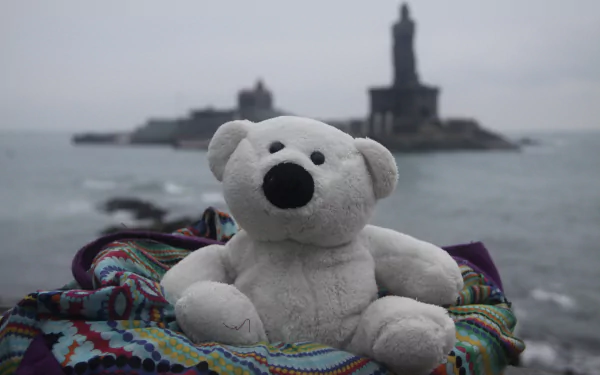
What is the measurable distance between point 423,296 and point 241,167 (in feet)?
1.67

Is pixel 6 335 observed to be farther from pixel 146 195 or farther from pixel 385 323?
pixel 146 195

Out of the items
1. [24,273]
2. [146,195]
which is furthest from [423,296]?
[146,195]

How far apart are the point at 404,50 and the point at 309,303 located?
27829 millimetres

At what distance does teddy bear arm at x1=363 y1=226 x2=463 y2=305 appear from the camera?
4.40 ft

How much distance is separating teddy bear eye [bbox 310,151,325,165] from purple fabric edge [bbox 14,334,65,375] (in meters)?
0.62

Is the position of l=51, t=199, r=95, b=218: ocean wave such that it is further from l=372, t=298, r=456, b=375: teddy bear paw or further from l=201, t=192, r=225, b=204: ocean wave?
l=372, t=298, r=456, b=375: teddy bear paw

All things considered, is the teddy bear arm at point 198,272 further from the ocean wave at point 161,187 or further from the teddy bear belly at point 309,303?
the ocean wave at point 161,187

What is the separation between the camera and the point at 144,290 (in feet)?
3.91

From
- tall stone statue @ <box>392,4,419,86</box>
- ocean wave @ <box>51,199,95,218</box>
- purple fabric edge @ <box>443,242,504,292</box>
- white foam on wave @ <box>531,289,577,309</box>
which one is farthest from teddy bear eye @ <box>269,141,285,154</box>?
tall stone statue @ <box>392,4,419,86</box>

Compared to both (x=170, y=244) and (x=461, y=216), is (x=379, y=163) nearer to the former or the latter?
(x=170, y=244)

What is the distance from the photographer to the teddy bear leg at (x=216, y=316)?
115 centimetres

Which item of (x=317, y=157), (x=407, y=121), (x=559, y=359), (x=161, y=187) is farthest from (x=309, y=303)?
(x=407, y=121)

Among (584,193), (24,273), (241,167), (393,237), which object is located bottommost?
(584,193)

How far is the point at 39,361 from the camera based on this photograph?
3.46 feet
